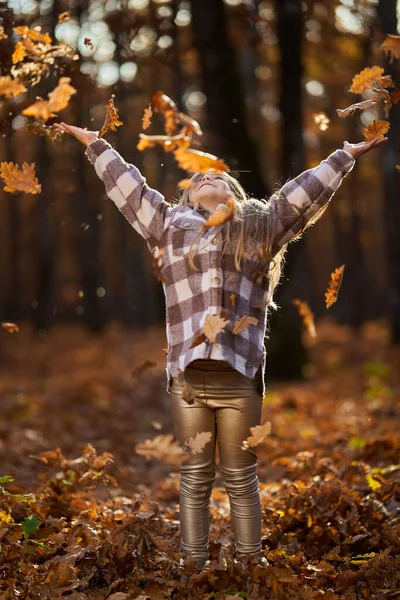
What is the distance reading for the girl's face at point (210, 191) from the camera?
3.78 metres

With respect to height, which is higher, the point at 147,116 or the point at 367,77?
the point at 367,77

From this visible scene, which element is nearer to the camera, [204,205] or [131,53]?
[204,205]

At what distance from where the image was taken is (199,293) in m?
3.69

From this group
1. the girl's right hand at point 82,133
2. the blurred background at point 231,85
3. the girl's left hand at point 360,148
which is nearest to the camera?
the girl's left hand at point 360,148

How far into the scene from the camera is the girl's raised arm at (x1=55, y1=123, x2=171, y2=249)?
3820 millimetres

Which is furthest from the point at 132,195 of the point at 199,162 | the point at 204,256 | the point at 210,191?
the point at 199,162

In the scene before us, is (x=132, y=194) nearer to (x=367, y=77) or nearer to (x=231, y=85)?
(x=367, y=77)

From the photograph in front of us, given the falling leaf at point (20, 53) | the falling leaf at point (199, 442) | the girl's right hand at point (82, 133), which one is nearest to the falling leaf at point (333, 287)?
the falling leaf at point (199, 442)

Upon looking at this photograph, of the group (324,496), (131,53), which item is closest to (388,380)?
(131,53)

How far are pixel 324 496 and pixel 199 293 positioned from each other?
1878 millimetres

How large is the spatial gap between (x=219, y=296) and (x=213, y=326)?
21 cm

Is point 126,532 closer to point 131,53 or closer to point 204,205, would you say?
point 204,205

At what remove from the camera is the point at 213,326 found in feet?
11.5

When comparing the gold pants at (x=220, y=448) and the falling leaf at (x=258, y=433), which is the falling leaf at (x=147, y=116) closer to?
the gold pants at (x=220, y=448)
